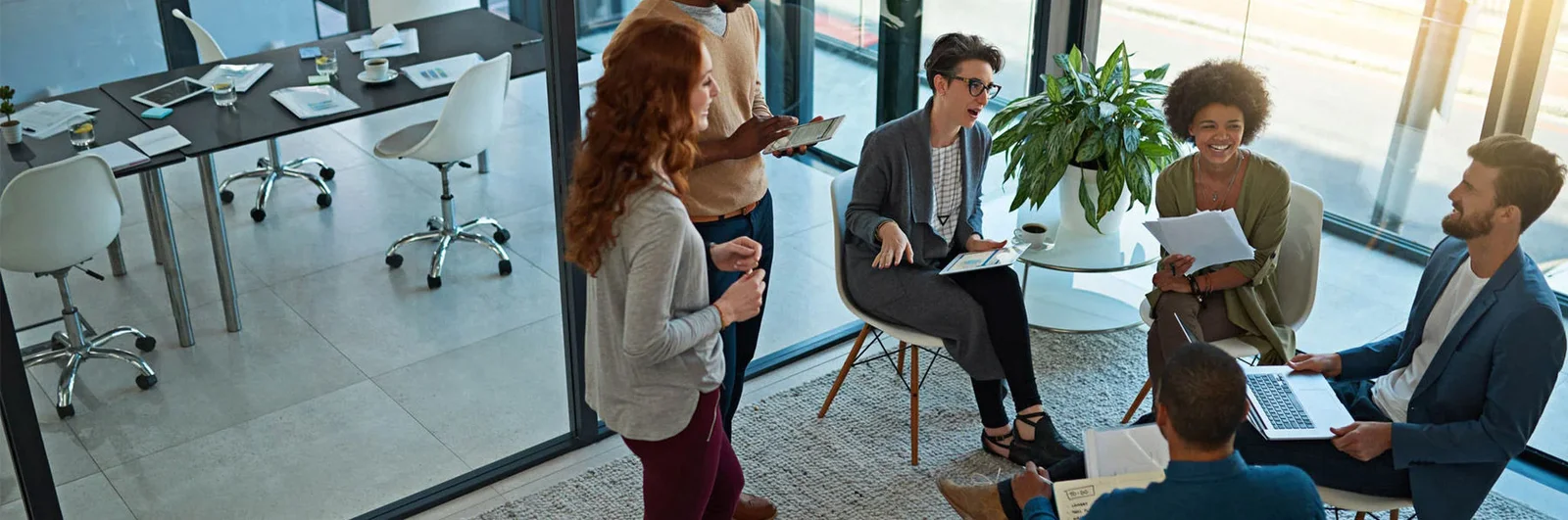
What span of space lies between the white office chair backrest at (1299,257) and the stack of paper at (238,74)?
3.33 meters

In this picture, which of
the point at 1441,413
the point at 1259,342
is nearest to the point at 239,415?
the point at 1259,342

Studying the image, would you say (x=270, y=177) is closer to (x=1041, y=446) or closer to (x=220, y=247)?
(x=220, y=247)

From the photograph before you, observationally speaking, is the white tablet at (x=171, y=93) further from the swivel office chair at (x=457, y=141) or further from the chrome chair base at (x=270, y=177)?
the chrome chair base at (x=270, y=177)

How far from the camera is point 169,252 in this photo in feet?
13.3

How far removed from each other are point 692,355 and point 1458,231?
1.66 metres

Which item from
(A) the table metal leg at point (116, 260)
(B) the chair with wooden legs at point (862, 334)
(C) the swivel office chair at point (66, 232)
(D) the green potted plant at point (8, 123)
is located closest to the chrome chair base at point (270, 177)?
(A) the table metal leg at point (116, 260)

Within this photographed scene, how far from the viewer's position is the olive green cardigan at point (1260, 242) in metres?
3.31

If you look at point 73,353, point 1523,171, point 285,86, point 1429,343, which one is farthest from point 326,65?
point 1523,171

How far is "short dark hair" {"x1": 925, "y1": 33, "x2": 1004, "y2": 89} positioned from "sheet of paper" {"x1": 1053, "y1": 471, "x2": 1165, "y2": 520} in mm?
1167

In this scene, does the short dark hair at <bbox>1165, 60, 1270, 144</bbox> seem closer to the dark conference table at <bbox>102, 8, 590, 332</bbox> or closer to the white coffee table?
the white coffee table

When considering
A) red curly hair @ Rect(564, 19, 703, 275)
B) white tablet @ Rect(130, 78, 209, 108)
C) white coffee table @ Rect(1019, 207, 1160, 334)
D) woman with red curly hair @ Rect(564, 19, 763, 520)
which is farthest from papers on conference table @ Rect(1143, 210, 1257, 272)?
white tablet @ Rect(130, 78, 209, 108)

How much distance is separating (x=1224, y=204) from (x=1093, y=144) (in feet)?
1.55

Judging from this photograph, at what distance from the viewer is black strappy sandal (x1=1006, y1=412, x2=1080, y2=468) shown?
3.46 metres

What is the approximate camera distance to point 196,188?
4965mm
